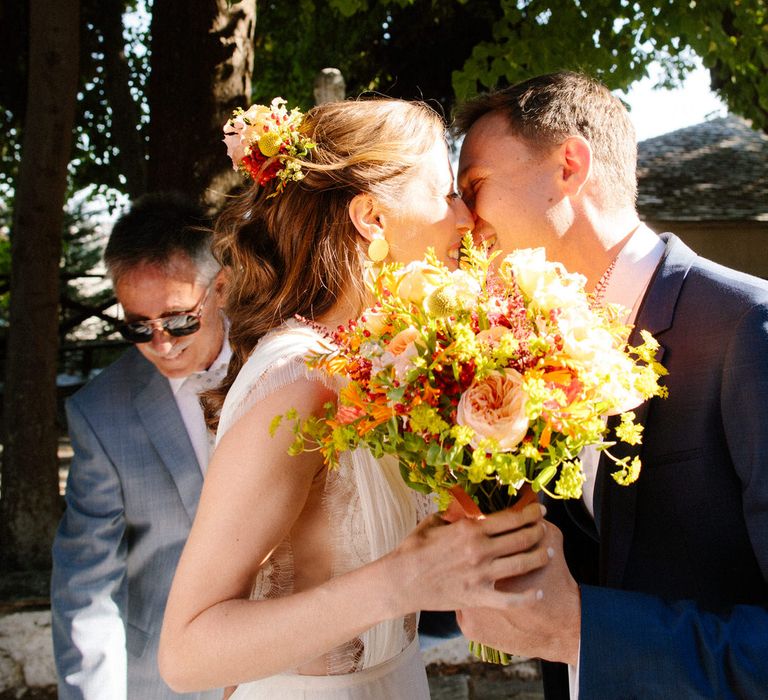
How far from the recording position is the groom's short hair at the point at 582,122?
2994 mm

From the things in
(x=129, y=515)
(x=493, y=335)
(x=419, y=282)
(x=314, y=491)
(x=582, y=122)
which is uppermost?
(x=582, y=122)

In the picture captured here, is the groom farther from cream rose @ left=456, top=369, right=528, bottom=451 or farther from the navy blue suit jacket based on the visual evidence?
cream rose @ left=456, top=369, right=528, bottom=451

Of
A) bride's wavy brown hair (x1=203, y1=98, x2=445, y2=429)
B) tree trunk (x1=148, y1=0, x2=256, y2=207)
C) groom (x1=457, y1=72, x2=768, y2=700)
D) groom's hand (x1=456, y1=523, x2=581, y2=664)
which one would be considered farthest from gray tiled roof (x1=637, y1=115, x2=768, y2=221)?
groom's hand (x1=456, y1=523, x2=581, y2=664)

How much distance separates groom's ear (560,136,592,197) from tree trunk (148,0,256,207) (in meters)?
2.79

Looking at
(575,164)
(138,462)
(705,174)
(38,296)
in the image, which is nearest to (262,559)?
(138,462)

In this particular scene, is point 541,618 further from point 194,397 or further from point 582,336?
point 194,397

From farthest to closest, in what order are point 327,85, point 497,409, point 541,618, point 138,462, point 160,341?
point 327,85, point 160,341, point 138,462, point 541,618, point 497,409

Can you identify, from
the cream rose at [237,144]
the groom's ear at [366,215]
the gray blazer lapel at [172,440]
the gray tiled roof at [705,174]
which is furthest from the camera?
the gray tiled roof at [705,174]

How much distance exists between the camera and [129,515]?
11.1 ft

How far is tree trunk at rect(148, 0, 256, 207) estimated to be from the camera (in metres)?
5.24

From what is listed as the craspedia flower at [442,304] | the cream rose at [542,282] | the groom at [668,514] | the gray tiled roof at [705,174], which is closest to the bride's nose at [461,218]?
the groom at [668,514]

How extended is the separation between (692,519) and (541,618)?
55cm

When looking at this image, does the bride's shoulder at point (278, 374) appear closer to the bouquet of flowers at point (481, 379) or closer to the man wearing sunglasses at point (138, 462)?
the bouquet of flowers at point (481, 379)

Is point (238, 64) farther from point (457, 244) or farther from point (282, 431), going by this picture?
point (282, 431)
